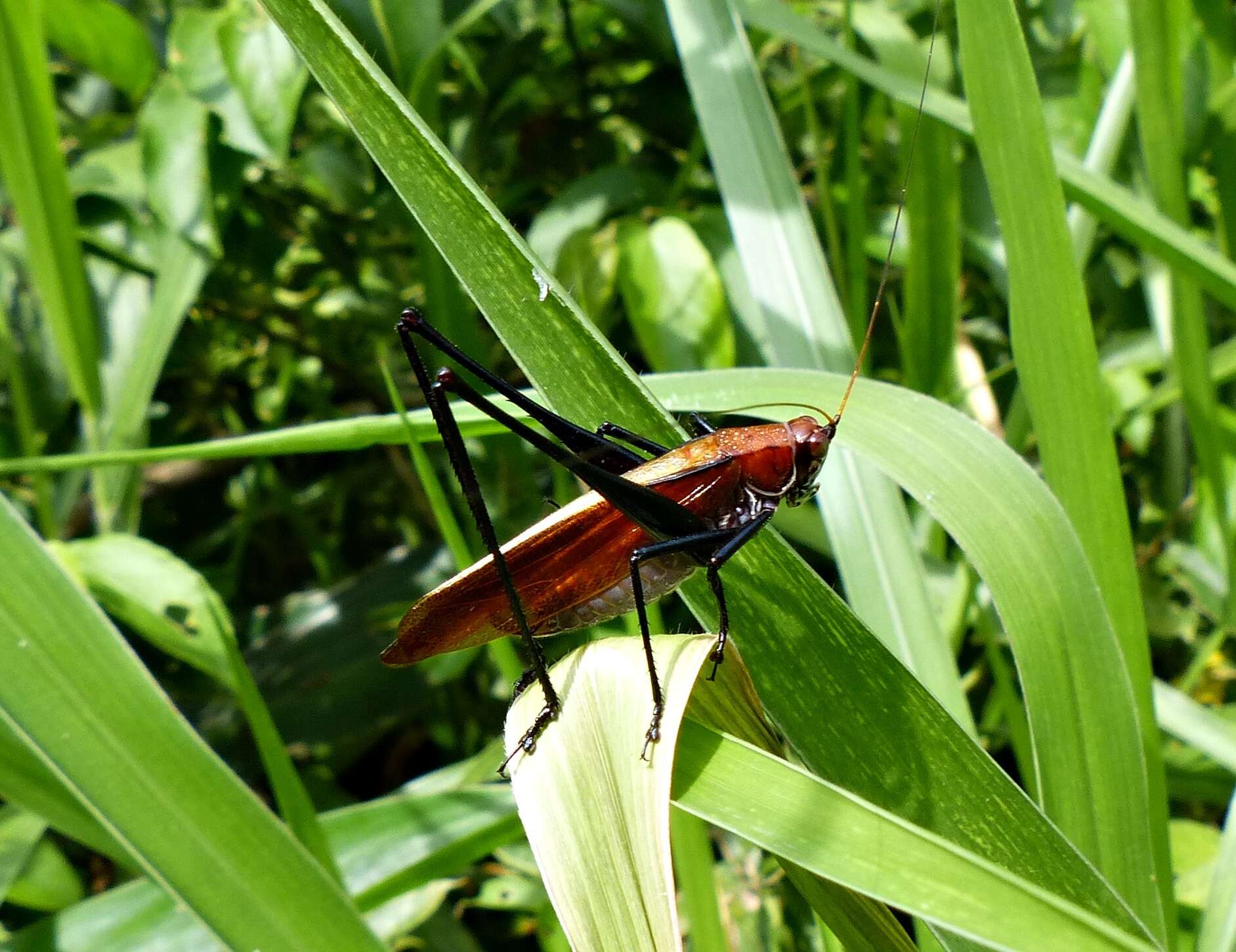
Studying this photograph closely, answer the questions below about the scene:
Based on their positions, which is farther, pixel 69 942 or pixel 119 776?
pixel 69 942

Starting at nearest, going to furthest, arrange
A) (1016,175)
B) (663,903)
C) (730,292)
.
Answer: (663,903) → (1016,175) → (730,292)

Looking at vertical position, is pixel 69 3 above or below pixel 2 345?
above

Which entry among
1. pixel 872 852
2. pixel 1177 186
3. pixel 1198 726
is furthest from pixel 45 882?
pixel 1177 186

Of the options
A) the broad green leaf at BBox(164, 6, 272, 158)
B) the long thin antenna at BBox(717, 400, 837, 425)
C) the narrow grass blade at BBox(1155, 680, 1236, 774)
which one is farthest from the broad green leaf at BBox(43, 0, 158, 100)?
the narrow grass blade at BBox(1155, 680, 1236, 774)

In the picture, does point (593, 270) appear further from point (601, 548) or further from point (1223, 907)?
point (1223, 907)

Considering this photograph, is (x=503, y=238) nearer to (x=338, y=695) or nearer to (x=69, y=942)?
(x=69, y=942)

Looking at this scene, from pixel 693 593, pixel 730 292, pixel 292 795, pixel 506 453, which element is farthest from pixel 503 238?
pixel 506 453
